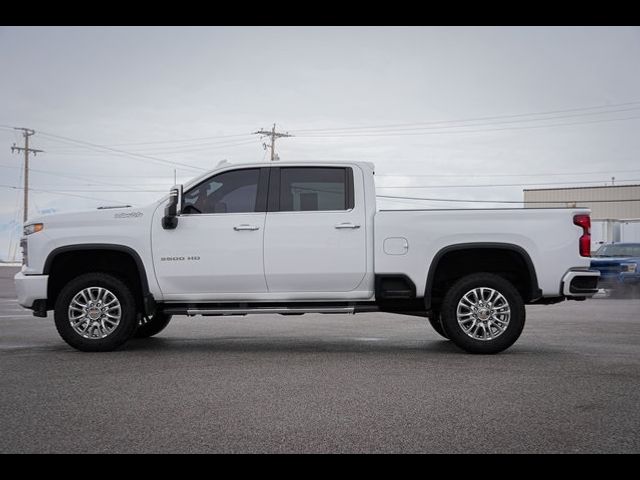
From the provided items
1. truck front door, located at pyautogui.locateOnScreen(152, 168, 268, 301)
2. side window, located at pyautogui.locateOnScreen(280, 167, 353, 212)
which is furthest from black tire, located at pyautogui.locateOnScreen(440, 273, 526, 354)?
truck front door, located at pyautogui.locateOnScreen(152, 168, 268, 301)

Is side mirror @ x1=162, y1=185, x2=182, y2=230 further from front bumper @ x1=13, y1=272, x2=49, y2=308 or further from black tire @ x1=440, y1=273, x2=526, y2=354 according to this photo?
black tire @ x1=440, y1=273, x2=526, y2=354

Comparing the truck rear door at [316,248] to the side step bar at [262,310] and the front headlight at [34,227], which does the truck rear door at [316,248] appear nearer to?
the side step bar at [262,310]

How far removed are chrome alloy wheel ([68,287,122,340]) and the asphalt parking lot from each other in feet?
1.02

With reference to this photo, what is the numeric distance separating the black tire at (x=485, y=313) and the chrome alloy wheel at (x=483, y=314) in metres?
0.03

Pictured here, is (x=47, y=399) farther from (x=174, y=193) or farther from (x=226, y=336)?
(x=226, y=336)

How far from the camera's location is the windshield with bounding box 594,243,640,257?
23.0 m

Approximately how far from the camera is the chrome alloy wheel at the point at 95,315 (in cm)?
861

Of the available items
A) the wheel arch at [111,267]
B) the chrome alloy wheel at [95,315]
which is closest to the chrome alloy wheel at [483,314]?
the wheel arch at [111,267]

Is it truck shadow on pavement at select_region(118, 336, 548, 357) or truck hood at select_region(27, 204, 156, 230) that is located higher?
truck hood at select_region(27, 204, 156, 230)

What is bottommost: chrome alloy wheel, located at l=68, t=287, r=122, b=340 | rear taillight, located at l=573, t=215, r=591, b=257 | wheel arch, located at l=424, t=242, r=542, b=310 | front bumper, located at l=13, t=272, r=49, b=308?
chrome alloy wheel, located at l=68, t=287, r=122, b=340

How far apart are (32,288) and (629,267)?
17.6m

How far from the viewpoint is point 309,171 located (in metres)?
8.94

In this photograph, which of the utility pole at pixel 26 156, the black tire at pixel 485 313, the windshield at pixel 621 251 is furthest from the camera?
the utility pole at pixel 26 156
